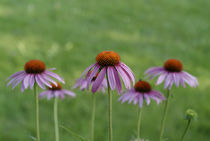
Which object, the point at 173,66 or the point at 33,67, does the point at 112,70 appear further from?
the point at 173,66

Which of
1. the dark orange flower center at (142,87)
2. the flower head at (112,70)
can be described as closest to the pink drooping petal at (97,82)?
the flower head at (112,70)

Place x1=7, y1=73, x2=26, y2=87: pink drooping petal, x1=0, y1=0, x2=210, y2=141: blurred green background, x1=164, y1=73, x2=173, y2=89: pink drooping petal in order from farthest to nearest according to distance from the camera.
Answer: x1=0, y1=0, x2=210, y2=141: blurred green background, x1=164, y1=73, x2=173, y2=89: pink drooping petal, x1=7, y1=73, x2=26, y2=87: pink drooping petal

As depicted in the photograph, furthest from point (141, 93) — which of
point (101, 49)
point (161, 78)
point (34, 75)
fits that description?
point (101, 49)

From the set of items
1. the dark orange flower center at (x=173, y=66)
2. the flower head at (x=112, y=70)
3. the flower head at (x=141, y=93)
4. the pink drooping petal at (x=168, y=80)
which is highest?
the flower head at (x=112, y=70)

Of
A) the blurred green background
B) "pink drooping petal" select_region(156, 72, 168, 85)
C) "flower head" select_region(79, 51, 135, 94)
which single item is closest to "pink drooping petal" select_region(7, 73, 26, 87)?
the blurred green background

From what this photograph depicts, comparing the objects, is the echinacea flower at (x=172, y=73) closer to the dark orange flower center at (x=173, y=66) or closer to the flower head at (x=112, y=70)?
the dark orange flower center at (x=173, y=66)

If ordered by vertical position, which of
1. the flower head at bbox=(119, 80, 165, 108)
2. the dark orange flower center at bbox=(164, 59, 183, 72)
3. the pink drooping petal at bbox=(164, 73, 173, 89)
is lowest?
the flower head at bbox=(119, 80, 165, 108)

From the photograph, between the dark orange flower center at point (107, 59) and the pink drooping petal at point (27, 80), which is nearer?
the dark orange flower center at point (107, 59)

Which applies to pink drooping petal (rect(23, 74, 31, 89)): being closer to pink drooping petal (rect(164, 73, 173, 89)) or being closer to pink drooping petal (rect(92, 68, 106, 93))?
pink drooping petal (rect(92, 68, 106, 93))
